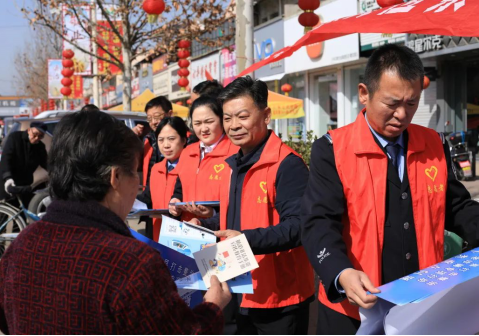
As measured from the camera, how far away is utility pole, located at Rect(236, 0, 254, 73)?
6.93 m

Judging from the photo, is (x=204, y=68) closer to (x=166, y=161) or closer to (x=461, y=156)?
(x=461, y=156)

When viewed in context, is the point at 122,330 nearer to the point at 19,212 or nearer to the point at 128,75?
the point at 19,212

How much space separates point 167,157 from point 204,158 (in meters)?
0.74

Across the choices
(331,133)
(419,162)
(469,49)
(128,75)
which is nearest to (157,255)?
(331,133)

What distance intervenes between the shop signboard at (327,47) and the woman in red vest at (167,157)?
1021 centimetres

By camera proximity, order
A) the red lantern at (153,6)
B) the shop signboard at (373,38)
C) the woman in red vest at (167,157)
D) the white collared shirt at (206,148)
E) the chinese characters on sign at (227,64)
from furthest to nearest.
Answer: the chinese characters on sign at (227,64), the shop signboard at (373,38), the red lantern at (153,6), the woman in red vest at (167,157), the white collared shirt at (206,148)

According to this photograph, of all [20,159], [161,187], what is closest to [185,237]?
[161,187]

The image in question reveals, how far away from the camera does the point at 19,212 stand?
6.99 m

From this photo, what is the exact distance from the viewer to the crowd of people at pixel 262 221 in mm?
1391


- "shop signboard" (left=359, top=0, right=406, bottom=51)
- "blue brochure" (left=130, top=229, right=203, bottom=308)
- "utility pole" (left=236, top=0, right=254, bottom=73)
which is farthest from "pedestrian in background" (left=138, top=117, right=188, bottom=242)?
"shop signboard" (left=359, top=0, right=406, bottom=51)

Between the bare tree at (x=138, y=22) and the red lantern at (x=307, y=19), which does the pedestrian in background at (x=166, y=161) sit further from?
the bare tree at (x=138, y=22)

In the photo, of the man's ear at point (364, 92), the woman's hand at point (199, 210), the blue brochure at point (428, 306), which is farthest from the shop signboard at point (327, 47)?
the blue brochure at point (428, 306)

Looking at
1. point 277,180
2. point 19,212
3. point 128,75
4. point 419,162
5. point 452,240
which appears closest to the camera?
point 419,162

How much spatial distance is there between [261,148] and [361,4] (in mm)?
12828
